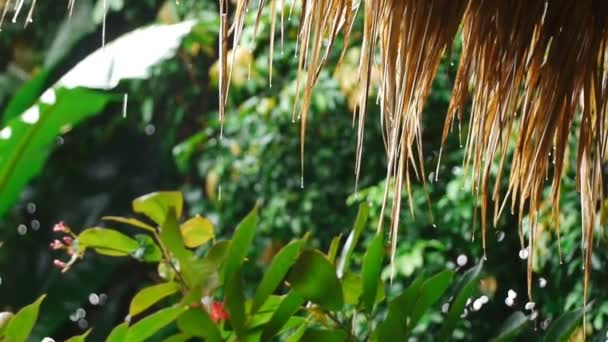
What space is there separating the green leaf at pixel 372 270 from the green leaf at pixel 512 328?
164 millimetres

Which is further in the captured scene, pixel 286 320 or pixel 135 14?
pixel 135 14

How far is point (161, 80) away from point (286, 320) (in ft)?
6.96

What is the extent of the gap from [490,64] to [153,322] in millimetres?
491

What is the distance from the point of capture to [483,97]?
1.19m

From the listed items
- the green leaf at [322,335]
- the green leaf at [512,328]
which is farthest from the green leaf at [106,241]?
the green leaf at [512,328]

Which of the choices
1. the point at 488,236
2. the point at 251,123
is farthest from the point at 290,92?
the point at 488,236

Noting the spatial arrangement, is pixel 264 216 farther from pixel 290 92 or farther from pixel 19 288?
pixel 19 288

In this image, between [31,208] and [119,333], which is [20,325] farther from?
[31,208]

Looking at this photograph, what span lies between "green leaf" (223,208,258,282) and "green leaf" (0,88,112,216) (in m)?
1.06

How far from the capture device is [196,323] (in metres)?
1.22

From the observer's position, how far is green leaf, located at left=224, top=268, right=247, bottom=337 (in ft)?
4.08

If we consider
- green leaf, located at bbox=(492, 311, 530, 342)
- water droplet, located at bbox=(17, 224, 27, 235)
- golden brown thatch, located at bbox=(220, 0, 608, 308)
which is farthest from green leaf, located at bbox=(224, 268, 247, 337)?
water droplet, located at bbox=(17, 224, 27, 235)

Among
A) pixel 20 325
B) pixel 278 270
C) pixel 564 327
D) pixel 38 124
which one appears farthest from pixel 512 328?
pixel 38 124

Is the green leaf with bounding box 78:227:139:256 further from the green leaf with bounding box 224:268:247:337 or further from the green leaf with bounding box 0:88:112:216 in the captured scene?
the green leaf with bounding box 0:88:112:216
